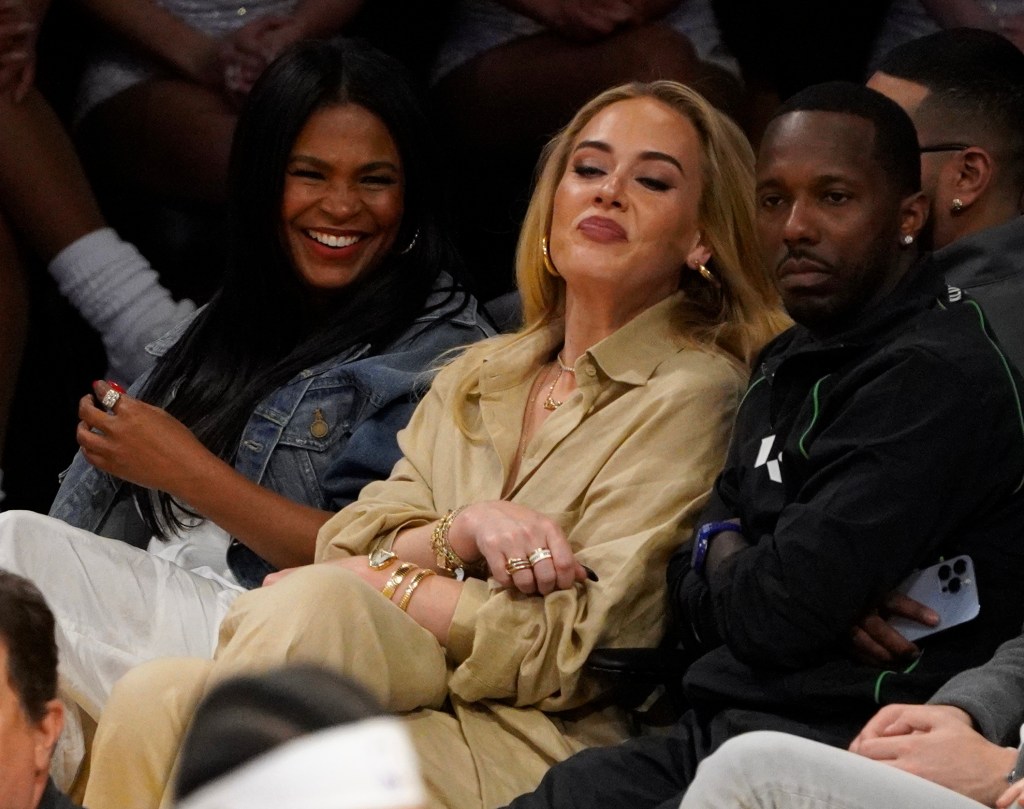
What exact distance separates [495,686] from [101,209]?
1.73m

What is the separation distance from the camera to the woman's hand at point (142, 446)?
309 cm

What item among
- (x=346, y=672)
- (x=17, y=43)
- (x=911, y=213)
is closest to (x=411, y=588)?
(x=346, y=672)

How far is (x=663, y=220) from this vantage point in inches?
110

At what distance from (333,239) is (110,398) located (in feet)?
1.72

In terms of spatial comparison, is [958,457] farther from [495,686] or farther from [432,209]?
[432,209]

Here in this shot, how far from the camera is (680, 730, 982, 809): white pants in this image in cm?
183

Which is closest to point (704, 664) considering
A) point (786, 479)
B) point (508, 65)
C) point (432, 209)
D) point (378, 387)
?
point (786, 479)

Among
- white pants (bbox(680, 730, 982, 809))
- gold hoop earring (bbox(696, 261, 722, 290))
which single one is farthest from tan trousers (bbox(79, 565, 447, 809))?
gold hoop earring (bbox(696, 261, 722, 290))

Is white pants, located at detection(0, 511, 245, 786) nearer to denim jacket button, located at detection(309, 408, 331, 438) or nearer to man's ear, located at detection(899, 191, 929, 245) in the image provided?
denim jacket button, located at detection(309, 408, 331, 438)

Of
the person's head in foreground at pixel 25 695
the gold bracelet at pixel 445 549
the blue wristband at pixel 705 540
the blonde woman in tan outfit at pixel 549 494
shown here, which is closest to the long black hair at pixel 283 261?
the blonde woman in tan outfit at pixel 549 494

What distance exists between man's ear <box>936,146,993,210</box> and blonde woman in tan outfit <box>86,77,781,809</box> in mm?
320

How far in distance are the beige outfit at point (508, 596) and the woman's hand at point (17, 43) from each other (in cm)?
140

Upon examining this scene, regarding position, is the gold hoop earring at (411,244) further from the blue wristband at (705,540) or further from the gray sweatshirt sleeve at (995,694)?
the gray sweatshirt sleeve at (995,694)

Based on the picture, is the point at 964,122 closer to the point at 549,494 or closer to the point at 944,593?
the point at 549,494
